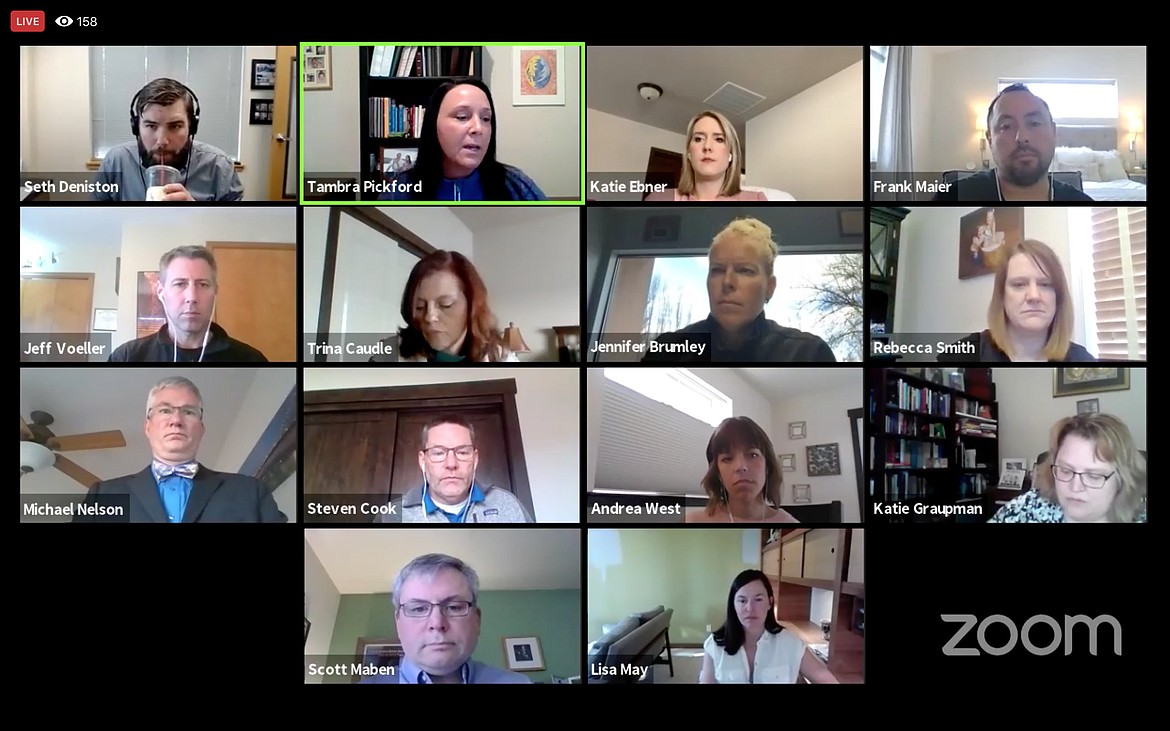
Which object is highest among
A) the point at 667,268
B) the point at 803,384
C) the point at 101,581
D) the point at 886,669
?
the point at 667,268

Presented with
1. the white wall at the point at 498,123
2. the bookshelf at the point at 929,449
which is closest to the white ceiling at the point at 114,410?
the white wall at the point at 498,123

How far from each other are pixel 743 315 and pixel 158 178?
138 cm

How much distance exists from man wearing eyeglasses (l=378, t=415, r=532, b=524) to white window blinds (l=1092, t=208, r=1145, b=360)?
1.41 metres

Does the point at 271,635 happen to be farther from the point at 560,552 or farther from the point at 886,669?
the point at 886,669

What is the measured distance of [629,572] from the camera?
8.30ft

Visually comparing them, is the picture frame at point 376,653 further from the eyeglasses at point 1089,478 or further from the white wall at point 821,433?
the eyeglasses at point 1089,478

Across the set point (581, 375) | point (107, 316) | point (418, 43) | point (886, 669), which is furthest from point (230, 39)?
point (886, 669)

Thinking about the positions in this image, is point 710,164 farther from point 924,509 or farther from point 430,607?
point 430,607

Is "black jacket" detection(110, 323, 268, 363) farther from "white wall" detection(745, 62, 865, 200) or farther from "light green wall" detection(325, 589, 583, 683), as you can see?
"white wall" detection(745, 62, 865, 200)

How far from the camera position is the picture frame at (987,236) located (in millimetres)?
2520

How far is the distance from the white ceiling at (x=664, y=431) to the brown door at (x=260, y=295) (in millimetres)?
743

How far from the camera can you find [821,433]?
2.52 metres

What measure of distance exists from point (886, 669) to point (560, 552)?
31.4 inches

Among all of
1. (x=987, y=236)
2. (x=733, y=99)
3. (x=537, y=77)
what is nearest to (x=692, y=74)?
(x=733, y=99)
